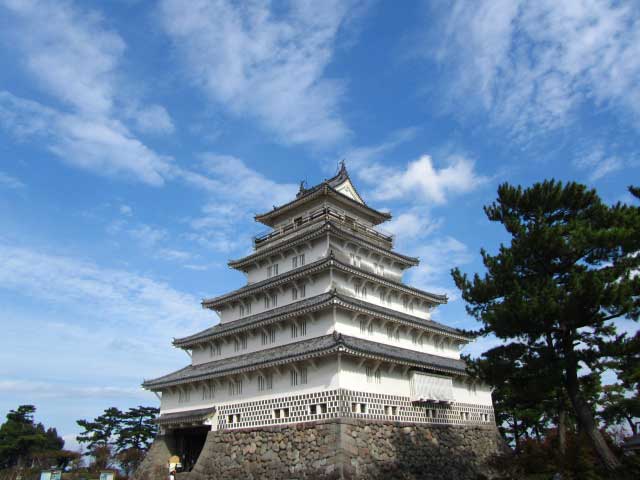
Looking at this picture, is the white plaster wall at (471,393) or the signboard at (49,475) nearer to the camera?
the signboard at (49,475)

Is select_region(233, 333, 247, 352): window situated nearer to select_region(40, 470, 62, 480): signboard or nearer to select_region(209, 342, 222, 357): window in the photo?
select_region(209, 342, 222, 357): window

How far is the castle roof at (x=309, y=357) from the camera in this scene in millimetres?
→ 27453

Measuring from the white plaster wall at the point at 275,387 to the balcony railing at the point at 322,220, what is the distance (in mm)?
13154

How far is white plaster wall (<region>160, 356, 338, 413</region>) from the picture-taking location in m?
27.6

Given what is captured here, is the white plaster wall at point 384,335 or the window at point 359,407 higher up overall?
the white plaster wall at point 384,335

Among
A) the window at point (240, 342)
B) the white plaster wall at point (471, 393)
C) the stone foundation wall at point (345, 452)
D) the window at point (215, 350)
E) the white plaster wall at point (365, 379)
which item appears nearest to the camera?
the stone foundation wall at point (345, 452)

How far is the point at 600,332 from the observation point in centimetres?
2269

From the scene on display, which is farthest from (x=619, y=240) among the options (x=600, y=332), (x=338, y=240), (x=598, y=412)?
(x=598, y=412)

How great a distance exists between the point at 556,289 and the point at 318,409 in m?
13.7

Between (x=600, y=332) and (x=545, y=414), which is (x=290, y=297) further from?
(x=545, y=414)

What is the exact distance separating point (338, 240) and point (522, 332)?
1598cm

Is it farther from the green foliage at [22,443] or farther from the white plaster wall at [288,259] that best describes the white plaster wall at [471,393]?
the green foliage at [22,443]

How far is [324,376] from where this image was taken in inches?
1094

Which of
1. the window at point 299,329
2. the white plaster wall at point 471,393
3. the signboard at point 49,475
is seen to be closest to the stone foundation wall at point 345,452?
the white plaster wall at point 471,393
